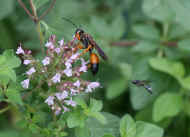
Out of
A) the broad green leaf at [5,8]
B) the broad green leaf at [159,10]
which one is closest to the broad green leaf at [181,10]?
the broad green leaf at [159,10]

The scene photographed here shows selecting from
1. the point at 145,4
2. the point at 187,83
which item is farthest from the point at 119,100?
the point at 145,4

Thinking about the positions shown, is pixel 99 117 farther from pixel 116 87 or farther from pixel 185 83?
pixel 116 87

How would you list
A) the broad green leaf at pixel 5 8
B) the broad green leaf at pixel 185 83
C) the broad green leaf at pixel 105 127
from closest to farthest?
the broad green leaf at pixel 105 127, the broad green leaf at pixel 185 83, the broad green leaf at pixel 5 8

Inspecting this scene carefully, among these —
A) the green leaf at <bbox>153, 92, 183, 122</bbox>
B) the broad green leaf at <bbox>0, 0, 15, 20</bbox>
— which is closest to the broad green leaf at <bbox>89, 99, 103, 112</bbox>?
the green leaf at <bbox>153, 92, 183, 122</bbox>

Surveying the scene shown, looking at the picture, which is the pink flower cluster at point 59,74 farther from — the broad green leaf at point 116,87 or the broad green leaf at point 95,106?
the broad green leaf at point 116,87

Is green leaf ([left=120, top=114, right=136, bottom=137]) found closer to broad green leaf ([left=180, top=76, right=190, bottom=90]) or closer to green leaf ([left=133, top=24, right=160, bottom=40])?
broad green leaf ([left=180, top=76, right=190, bottom=90])

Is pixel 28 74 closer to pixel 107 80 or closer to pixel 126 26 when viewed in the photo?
pixel 107 80

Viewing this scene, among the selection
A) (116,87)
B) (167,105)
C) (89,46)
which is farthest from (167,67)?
(89,46)
